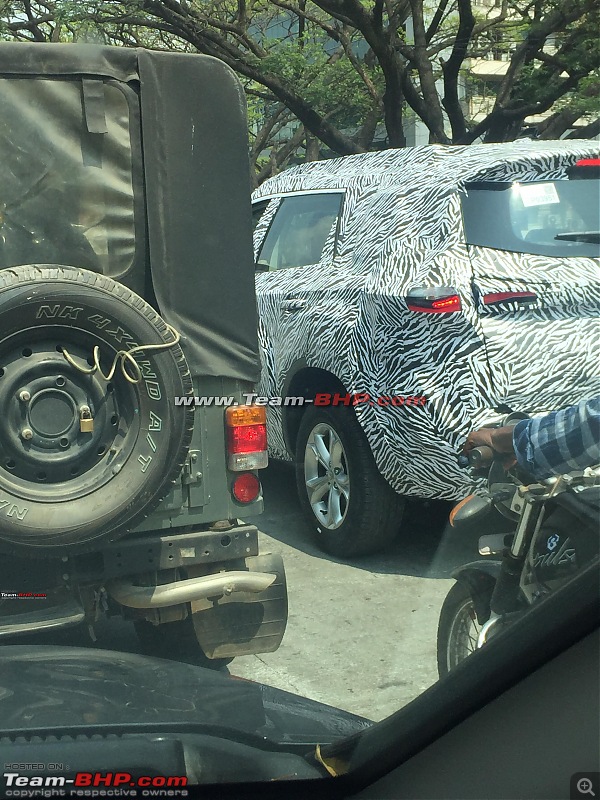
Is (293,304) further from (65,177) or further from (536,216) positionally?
(65,177)

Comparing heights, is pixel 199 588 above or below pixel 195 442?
below

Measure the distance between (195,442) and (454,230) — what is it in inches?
64.5

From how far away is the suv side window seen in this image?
5.41 meters

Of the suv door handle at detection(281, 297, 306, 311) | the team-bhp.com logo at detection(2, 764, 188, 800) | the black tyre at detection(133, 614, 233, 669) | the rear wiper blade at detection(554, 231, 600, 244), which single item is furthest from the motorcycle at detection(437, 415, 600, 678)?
the suv door handle at detection(281, 297, 306, 311)

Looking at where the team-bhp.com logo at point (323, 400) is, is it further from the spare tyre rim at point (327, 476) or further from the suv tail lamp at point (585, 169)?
the suv tail lamp at point (585, 169)

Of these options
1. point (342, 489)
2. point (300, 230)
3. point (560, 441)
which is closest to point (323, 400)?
point (342, 489)

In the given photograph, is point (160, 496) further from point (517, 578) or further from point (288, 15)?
point (288, 15)

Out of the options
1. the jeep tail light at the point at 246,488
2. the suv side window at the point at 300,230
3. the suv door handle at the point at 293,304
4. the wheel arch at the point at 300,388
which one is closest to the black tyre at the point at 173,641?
the jeep tail light at the point at 246,488

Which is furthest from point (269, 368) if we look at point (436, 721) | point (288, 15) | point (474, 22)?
point (288, 15)

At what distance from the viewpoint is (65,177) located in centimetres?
337

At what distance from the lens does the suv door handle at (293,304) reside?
5.22 metres

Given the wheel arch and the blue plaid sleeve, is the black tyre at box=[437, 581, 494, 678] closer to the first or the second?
the blue plaid sleeve

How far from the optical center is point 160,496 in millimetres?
3135

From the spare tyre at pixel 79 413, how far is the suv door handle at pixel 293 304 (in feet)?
6.92
